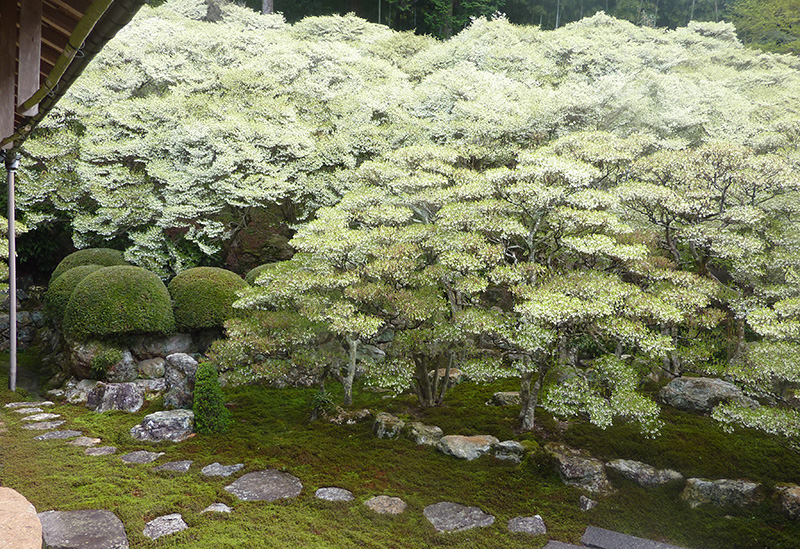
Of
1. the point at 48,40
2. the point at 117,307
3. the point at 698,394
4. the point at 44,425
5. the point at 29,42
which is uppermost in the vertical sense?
the point at 48,40

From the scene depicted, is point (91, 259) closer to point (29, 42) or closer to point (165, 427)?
point (165, 427)

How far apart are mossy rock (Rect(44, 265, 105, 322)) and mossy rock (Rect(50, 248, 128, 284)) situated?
105cm

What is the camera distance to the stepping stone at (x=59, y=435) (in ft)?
28.4

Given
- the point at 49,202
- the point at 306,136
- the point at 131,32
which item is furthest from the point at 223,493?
the point at 131,32

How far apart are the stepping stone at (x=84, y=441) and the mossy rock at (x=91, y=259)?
750cm

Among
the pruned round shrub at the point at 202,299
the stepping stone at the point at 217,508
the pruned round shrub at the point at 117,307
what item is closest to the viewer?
the stepping stone at the point at 217,508

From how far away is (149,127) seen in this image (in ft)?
51.8

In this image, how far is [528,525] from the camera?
646 centimetres

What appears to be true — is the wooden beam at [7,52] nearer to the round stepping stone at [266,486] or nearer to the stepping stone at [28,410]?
the round stepping stone at [266,486]

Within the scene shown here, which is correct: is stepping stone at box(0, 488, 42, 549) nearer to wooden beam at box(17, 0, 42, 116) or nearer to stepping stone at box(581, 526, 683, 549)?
wooden beam at box(17, 0, 42, 116)

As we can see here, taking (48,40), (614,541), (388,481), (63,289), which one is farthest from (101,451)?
(614,541)

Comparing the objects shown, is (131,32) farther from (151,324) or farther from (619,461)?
(619,461)

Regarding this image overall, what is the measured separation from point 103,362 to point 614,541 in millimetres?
11589

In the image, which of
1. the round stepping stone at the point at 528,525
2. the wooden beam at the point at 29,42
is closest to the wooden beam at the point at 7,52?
the wooden beam at the point at 29,42
